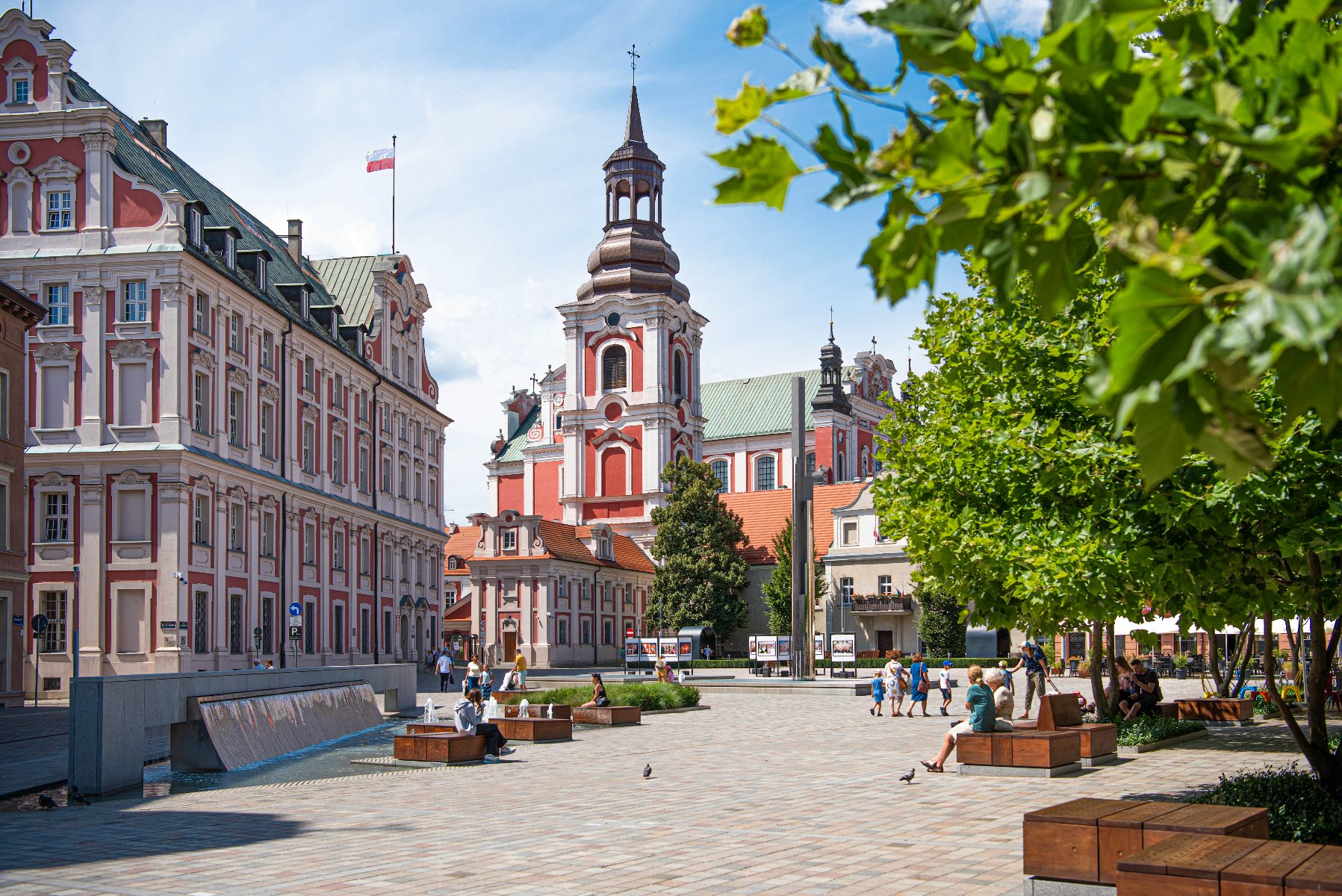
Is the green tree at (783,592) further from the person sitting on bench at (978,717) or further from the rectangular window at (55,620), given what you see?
the person sitting on bench at (978,717)

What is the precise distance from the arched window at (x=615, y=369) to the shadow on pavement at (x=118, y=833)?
6999cm

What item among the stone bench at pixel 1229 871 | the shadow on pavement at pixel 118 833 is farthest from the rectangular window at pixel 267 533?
the stone bench at pixel 1229 871

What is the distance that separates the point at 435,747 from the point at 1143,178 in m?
17.4

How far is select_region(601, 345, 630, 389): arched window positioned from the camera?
83.9 metres

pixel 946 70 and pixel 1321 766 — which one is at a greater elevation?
pixel 946 70

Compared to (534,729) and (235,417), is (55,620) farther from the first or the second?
(534,729)

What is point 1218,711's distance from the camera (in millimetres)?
24641

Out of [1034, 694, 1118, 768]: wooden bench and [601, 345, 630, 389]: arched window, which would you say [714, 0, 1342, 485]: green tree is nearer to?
[1034, 694, 1118, 768]: wooden bench

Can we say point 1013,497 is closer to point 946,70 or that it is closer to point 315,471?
point 946,70

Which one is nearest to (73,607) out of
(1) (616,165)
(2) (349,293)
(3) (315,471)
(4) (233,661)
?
(4) (233,661)

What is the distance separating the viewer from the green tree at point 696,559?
241ft

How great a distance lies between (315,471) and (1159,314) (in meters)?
52.7

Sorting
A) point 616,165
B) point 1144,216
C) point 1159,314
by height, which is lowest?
point 1159,314

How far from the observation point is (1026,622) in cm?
1673
